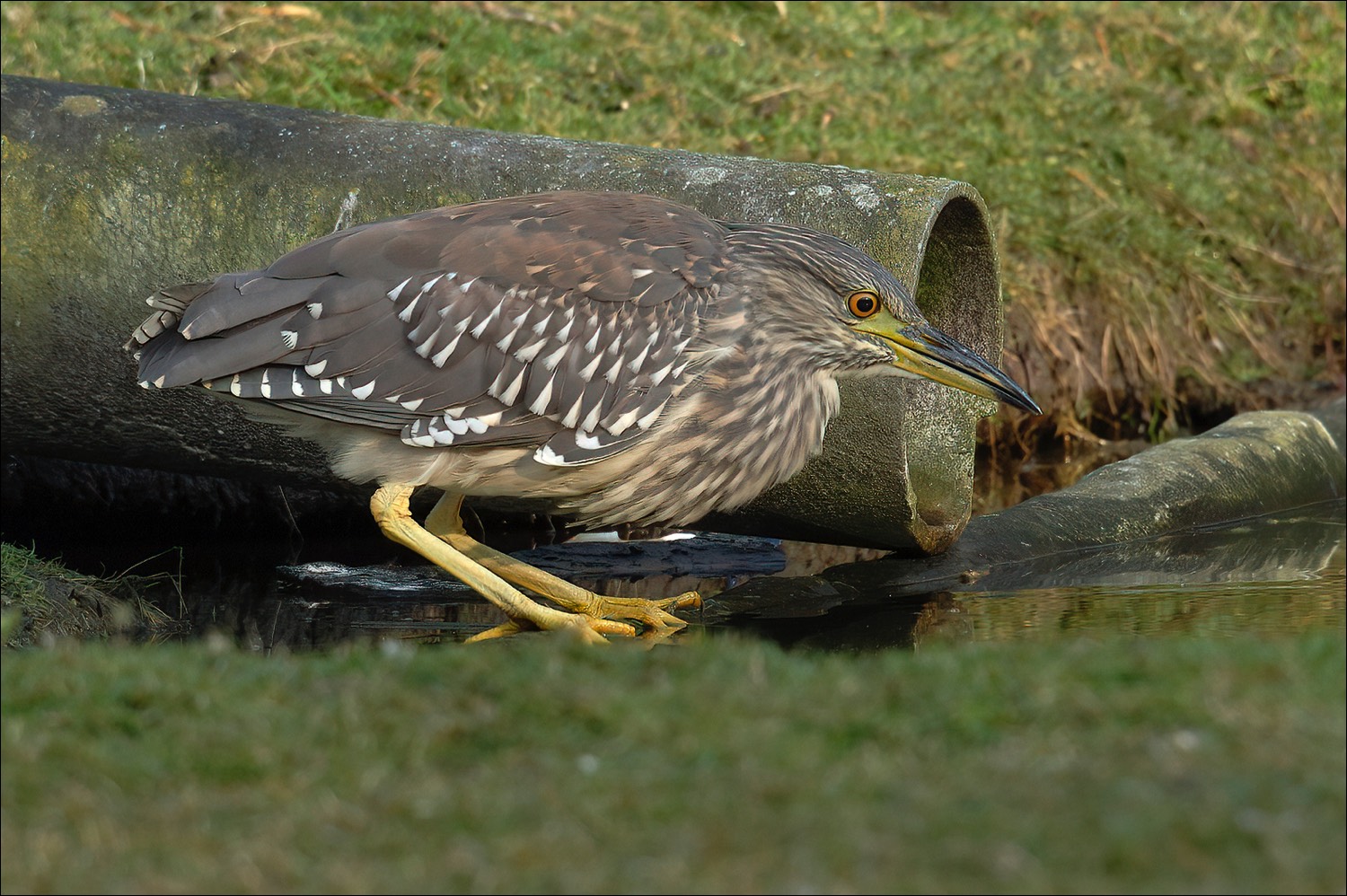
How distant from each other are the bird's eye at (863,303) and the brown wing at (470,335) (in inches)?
21.4

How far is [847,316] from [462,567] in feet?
5.18

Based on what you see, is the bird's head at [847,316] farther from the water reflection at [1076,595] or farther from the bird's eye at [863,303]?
the water reflection at [1076,595]

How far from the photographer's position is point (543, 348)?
5.18m

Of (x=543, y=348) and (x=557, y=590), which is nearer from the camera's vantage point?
(x=543, y=348)

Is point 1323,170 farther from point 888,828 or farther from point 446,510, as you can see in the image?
point 888,828

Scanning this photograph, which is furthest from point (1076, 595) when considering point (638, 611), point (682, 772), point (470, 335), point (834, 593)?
point (682, 772)

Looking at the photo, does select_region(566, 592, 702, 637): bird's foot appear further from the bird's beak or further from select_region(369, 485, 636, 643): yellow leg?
the bird's beak

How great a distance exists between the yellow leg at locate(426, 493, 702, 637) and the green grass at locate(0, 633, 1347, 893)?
212 centimetres

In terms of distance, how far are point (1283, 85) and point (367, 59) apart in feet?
20.2

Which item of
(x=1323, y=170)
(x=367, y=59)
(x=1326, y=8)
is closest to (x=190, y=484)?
(x=367, y=59)

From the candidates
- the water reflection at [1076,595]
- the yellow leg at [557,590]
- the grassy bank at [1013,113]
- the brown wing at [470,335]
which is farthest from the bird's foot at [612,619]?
the grassy bank at [1013,113]

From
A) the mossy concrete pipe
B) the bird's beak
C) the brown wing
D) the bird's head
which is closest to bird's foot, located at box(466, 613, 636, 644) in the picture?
the brown wing

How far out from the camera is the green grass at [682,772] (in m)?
2.49

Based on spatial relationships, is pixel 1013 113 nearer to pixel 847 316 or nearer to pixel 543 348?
pixel 847 316
